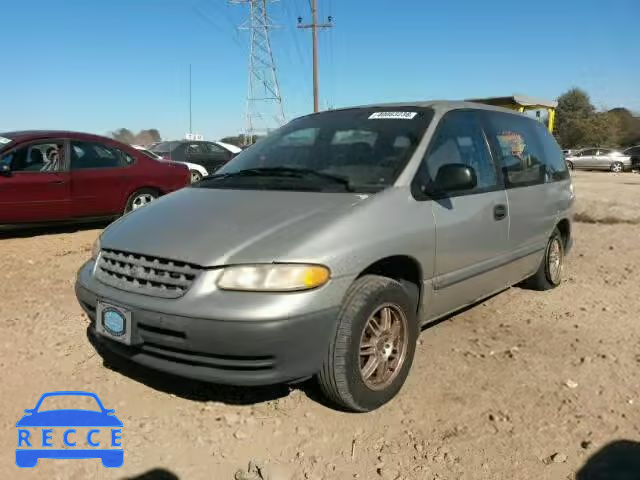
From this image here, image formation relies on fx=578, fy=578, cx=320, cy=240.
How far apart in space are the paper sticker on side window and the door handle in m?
0.88

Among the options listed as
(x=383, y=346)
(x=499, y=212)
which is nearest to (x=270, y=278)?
(x=383, y=346)

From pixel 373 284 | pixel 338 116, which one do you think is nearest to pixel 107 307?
pixel 373 284

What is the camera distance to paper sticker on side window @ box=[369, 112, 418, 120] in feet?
12.5

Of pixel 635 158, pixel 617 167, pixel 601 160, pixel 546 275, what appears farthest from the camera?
pixel 601 160

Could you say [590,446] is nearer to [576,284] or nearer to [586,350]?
[586,350]

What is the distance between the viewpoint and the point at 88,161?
25.8ft

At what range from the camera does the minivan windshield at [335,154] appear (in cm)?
339

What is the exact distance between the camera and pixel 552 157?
5.30 metres

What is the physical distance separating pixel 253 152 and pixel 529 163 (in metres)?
2.25

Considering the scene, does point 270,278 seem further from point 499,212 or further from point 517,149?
point 517,149

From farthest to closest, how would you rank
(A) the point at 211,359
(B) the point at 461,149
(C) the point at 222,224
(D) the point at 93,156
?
(D) the point at 93,156 → (B) the point at 461,149 → (C) the point at 222,224 → (A) the point at 211,359

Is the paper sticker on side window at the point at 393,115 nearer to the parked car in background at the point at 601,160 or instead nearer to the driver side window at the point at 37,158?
the driver side window at the point at 37,158

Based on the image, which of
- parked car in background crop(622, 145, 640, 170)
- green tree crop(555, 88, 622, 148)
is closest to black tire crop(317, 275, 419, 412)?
parked car in background crop(622, 145, 640, 170)

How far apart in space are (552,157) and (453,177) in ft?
7.79
